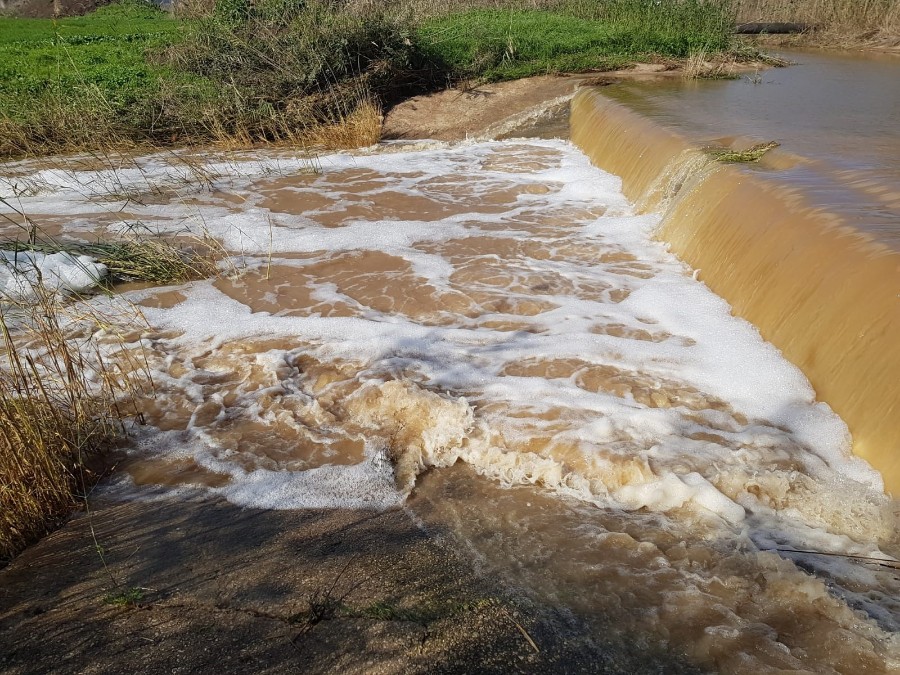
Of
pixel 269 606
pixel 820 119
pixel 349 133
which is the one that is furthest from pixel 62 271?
pixel 820 119

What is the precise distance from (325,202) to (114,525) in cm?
607

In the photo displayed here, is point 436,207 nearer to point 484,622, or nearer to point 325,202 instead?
point 325,202

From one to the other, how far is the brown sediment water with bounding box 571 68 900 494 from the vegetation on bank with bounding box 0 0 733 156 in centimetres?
661

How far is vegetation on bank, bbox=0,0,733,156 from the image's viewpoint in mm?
10789

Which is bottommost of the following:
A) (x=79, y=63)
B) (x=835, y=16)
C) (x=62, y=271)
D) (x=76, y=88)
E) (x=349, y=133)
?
(x=62, y=271)

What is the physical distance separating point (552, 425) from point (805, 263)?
7.23 ft

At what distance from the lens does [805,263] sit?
4.33 m

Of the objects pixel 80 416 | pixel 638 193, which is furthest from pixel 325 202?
pixel 80 416

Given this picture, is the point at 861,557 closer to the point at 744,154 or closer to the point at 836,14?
the point at 744,154

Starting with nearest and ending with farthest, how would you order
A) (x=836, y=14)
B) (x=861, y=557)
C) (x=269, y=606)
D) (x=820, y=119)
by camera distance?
(x=269, y=606), (x=861, y=557), (x=820, y=119), (x=836, y=14)

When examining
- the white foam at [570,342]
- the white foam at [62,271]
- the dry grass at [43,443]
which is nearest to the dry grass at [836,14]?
the white foam at [570,342]

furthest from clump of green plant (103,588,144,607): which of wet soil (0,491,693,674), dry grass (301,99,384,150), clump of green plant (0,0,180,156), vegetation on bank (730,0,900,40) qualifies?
vegetation on bank (730,0,900,40)

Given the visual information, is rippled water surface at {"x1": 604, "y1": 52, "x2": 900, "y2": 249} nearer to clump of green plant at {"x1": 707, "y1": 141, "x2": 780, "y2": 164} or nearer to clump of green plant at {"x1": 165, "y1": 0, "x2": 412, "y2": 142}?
clump of green plant at {"x1": 707, "y1": 141, "x2": 780, "y2": 164}

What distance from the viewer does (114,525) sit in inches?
112
